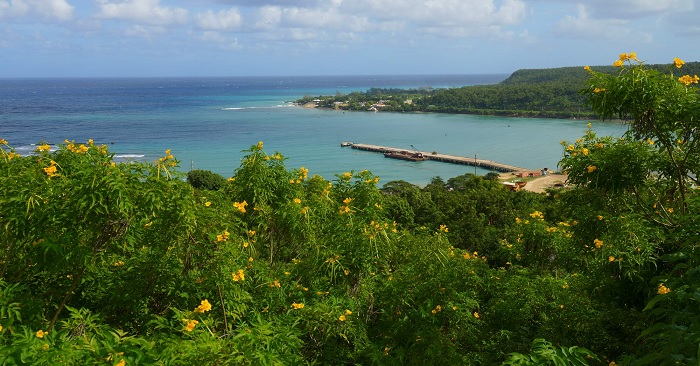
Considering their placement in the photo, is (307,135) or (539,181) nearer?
(539,181)

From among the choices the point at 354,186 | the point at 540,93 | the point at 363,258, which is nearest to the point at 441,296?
the point at 363,258

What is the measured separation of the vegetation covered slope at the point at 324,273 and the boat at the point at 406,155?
4304 centimetres

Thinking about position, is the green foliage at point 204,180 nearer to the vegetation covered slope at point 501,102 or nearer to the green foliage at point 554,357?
the green foliage at point 554,357

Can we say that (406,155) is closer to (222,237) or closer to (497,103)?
(497,103)

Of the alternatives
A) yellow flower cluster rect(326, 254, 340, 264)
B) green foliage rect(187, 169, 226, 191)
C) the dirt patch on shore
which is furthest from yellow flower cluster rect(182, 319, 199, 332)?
the dirt patch on shore

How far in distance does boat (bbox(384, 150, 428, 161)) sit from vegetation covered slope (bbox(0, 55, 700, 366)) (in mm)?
43045

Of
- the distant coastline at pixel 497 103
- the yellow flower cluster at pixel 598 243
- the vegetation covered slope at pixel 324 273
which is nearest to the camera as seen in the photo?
the vegetation covered slope at pixel 324 273

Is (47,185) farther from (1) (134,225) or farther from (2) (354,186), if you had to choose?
(2) (354,186)

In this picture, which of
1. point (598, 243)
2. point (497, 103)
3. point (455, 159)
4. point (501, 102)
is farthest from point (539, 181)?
point (501, 102)

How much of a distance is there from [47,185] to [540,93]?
9205 centimetres

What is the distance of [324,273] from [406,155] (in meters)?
45.0

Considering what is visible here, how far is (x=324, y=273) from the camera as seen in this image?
4645 millimetres

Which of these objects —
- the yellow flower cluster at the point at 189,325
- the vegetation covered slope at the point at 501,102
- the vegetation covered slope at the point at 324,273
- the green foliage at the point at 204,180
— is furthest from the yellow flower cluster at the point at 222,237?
the vegetation covered slope at the point at 501,102

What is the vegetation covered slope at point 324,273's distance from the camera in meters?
3.12
